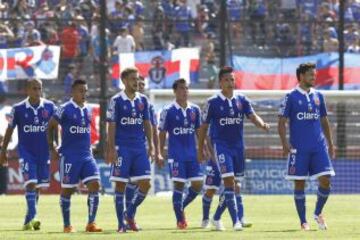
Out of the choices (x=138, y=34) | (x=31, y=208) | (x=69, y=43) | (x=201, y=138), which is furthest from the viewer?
(x=138, y=34)

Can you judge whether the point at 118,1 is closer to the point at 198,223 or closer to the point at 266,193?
the point at 266,193

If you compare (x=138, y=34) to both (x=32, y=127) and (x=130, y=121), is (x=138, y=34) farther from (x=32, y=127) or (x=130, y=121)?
(x=130, y=121)

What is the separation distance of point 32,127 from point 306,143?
4.53 m

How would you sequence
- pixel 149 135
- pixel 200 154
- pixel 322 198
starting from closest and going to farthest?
pixel 149 135, pixel 322 198, pixel 200 154

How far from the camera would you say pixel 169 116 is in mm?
22547

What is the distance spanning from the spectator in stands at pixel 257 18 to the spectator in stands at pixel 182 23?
1789 mm

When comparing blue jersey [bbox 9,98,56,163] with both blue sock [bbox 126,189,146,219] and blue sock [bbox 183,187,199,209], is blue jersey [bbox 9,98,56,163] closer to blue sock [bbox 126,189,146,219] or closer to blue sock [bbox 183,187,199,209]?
blue sock [bbox 126,189,146,219]

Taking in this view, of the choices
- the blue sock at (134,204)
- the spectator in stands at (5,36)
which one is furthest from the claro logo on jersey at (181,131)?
the spectator in stands at (5,36)

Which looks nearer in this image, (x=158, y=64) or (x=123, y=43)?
(x=158, y=64)

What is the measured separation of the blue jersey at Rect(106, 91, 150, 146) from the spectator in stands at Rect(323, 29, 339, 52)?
1821 cm

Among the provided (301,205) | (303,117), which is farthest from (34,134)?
(301,205)

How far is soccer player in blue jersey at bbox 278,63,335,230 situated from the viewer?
2020 centimetres

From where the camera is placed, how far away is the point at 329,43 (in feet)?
124

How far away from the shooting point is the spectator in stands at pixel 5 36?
37.1 m
